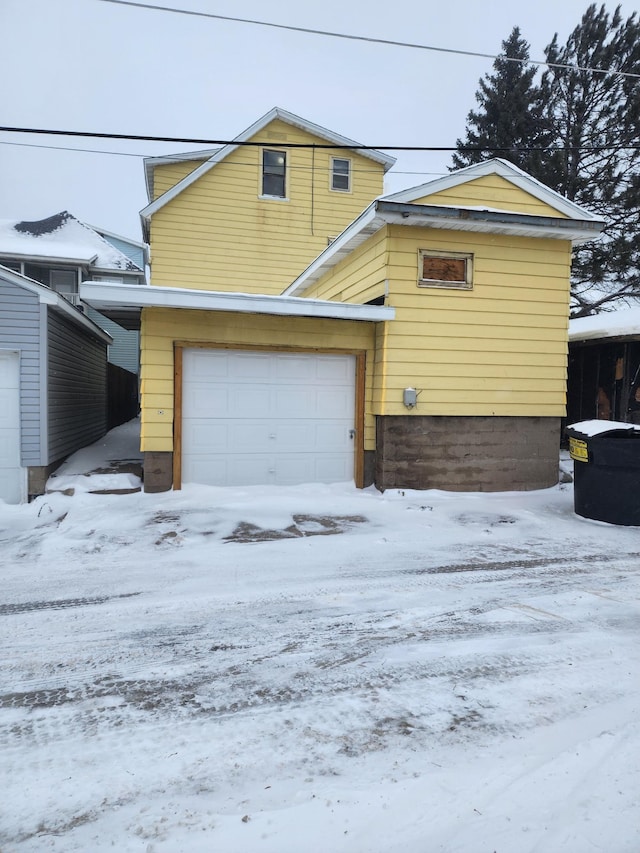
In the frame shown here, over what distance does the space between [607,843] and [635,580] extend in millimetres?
3418

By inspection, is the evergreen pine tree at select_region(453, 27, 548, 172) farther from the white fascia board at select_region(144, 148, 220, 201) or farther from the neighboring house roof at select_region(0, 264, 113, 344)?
the neighboring house roof at select_region(0, 264, 113, 344)

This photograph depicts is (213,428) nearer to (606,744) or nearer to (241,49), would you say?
(606,744)

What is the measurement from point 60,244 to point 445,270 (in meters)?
15.9

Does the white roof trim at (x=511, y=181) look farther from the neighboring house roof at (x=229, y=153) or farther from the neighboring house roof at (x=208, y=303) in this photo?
the neighboring house roof at (x=229, y=153)

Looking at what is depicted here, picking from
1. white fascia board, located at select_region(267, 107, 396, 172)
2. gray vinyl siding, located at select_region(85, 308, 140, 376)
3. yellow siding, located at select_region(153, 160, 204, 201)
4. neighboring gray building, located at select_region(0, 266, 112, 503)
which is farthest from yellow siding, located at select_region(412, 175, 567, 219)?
gray vinyl siding, located at select_region(85, 308, 140, 376)

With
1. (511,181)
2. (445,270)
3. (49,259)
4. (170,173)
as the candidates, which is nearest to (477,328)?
(445,270)

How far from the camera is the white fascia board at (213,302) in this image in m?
7.09

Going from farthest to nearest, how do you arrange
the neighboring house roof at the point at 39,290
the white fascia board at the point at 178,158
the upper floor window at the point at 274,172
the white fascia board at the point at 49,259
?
the white fascia board at the point at 49,259
the white fascia board at the point at 178,158
the upper floor window at the point at 274,172
the neighboring house roof at the point at 39,290

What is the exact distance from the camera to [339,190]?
15.5 meters

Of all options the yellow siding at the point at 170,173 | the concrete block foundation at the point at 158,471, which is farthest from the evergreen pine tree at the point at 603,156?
the concrete block foundation at the point at 158,471

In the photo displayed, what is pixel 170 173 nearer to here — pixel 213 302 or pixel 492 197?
pixel 213 302

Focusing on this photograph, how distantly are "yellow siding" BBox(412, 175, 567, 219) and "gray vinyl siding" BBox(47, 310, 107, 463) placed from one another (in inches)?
242

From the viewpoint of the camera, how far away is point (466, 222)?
8.08 metres

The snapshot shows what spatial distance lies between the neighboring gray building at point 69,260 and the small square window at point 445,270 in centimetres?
1154
